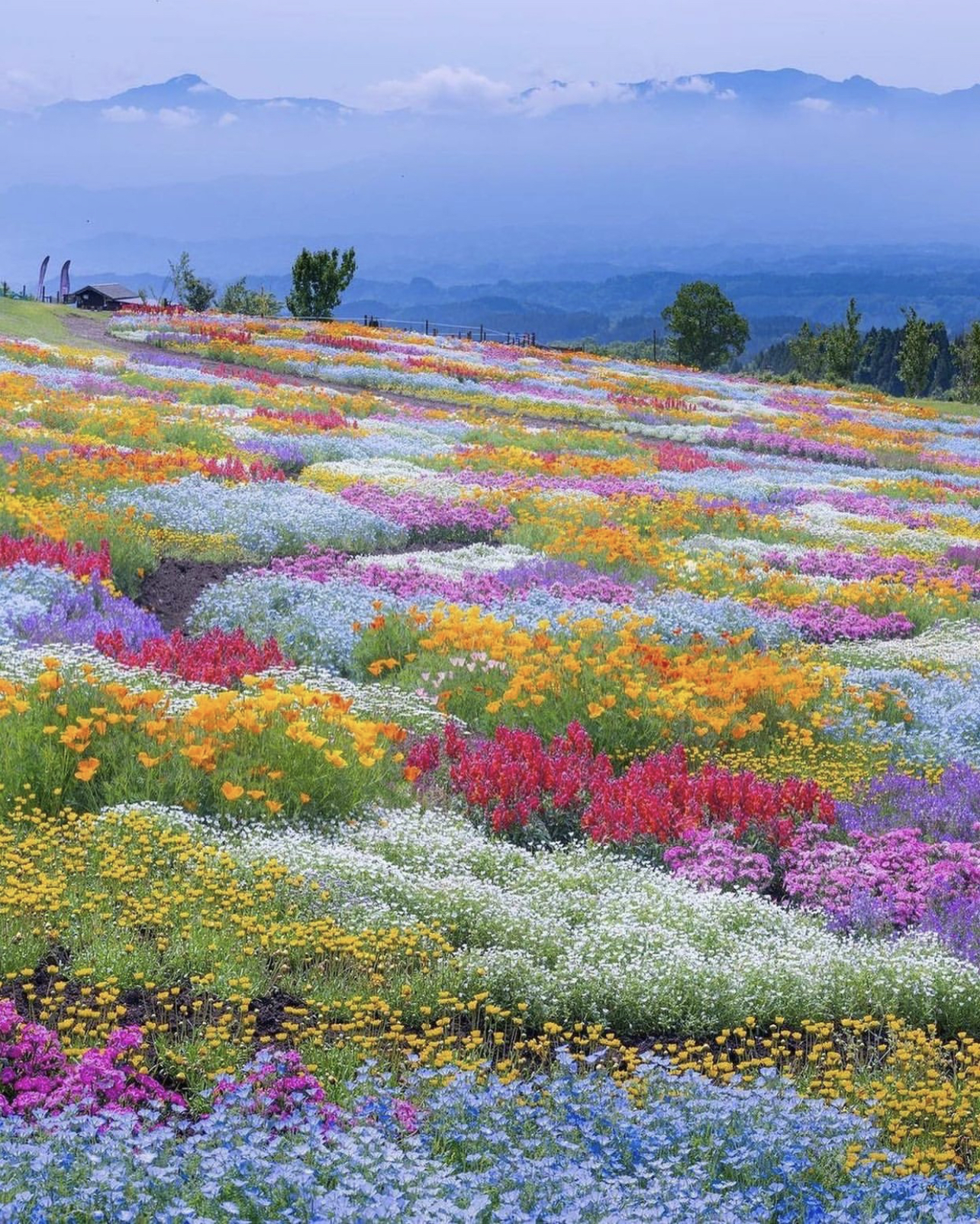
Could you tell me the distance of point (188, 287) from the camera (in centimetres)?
9800

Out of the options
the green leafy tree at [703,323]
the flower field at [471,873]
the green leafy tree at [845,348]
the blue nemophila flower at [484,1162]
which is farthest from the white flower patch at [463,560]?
the green leafy tree at [703,323]

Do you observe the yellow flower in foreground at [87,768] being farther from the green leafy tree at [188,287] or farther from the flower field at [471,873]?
the green leafy tree at [188,287]

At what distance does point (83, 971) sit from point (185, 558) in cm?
1100

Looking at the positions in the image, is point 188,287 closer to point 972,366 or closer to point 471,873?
point 972,366

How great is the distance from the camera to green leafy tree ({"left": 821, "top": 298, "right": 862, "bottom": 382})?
97.2 metres

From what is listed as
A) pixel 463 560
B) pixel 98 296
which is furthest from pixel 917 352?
pixel 463 560

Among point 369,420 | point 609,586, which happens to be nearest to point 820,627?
point 609,586

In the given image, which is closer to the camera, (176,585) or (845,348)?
(176,585)

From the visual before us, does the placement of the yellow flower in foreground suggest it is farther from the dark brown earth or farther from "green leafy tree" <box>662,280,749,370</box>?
"green leafy tree" <box>662,280,749,370</box>

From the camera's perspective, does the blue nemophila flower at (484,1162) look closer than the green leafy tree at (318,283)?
Yes

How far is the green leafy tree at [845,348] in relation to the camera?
3826 inches

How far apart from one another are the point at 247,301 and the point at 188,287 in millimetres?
4617

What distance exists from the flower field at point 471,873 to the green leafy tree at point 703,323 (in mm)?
87596

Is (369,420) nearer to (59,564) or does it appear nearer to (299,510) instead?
(299,510)
